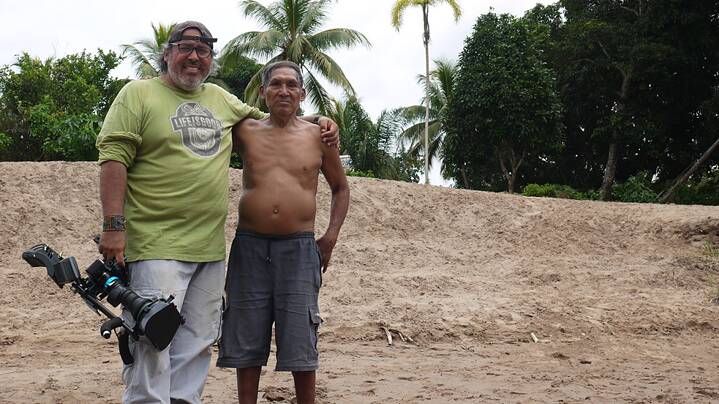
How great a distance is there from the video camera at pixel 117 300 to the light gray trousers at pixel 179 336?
0.22 feet

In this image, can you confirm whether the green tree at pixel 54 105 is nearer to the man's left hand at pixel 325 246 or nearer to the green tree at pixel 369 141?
the green tree at pixel 369 141

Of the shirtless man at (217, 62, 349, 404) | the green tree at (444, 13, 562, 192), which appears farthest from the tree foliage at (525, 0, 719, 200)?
the shirtless man at (217, 62, 349, 404)

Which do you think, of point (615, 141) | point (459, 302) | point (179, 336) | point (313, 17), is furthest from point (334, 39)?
point (179, 336)

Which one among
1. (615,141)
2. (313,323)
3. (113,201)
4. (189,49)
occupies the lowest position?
(313,323)

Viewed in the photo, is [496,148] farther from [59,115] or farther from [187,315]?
[187,315]

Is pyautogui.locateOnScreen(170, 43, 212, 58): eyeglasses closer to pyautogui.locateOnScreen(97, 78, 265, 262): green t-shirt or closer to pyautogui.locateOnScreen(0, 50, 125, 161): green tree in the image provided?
pyautogui.locateOnScreen(97, 78, 265, 262): green t-shirt

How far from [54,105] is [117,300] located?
1530 cm

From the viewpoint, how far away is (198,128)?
2.79 metres

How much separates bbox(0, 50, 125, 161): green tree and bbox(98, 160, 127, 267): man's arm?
10.7 m

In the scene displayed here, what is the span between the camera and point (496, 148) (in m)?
20.2

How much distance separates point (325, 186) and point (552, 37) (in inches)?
619

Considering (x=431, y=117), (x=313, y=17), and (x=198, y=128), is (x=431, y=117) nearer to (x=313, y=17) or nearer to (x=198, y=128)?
(x=313, y=17)

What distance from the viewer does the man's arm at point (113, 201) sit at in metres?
2.60

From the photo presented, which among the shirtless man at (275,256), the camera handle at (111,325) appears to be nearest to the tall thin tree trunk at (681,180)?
the shirtless man at (275,256)
